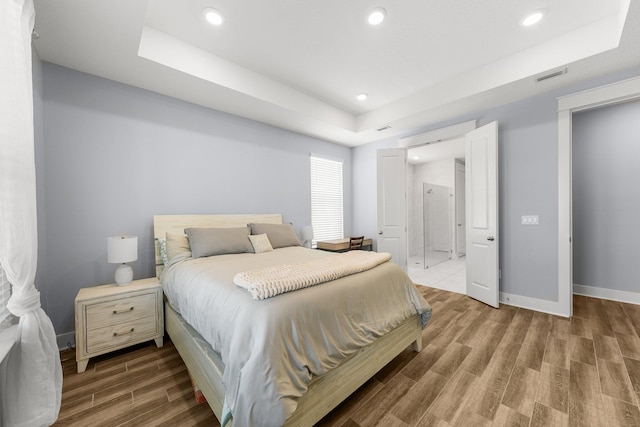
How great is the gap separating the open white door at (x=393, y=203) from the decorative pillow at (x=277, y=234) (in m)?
1.83

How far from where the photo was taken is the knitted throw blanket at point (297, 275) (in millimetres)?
1434

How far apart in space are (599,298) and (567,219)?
1.72m

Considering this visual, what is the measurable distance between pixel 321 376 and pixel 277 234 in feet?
6.90

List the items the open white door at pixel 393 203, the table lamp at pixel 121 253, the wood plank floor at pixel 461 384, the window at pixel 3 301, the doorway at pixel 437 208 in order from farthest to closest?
the doorway at pixel 437 208, the open white door at pixel 393 203, the table lamp at pixel 121 253, the wood plank floor at pixel 461 384, the window at pixel 3 301

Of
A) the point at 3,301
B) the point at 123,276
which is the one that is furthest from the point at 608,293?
the point at 3,301

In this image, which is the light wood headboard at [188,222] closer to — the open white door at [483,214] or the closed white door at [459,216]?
the open white door at [483,214]

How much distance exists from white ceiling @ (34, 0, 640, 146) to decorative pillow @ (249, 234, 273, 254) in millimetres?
1706

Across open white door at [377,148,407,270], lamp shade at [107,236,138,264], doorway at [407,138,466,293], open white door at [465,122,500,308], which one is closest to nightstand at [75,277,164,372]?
lamp shade at [107,236,138,264]

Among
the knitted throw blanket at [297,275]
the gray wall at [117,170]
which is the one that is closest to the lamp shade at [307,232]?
the gray wall at [117,170]

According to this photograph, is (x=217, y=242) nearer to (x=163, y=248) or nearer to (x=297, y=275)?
(x=163, y=248)

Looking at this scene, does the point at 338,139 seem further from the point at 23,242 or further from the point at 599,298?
the point at 599,298

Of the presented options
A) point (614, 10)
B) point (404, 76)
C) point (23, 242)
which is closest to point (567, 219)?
point (614, 10)

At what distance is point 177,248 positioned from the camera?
2.68 meters

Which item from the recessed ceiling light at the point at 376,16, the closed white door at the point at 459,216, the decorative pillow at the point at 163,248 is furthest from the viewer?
the closed white door at the point at 459,216
